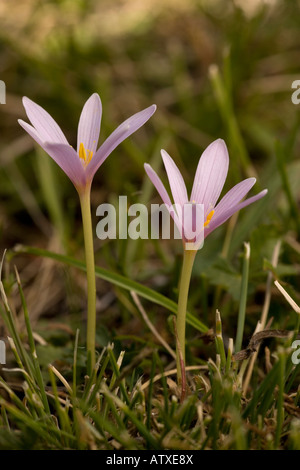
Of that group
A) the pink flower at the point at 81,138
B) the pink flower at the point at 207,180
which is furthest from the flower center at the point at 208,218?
the pink flower at the point at 81,138

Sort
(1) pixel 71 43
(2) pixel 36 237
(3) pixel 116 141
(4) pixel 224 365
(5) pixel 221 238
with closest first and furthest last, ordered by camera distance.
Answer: (3) pixel 116 141 < (4) pixel 224 365 < (5) pixel 221 238 < (2) pixel 36 237 < (1) pixel 71 43

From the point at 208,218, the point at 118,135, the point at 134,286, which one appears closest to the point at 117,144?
the point at 118,135

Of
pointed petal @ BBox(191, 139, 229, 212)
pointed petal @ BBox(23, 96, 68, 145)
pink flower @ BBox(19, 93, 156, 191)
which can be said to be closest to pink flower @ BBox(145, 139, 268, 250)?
pointed petal @ BBox(191, 139, 229, 212)

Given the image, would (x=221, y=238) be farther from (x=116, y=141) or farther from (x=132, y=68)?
(x=132, y=68)

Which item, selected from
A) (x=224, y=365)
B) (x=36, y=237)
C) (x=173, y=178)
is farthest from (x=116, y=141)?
(x=36, y=237)

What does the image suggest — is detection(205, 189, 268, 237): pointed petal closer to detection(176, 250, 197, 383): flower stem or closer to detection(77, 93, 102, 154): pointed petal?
detection(176, 250, 197, 383): flower stem

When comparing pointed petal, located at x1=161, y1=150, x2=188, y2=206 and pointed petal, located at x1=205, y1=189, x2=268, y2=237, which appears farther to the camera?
pointed petal, located at x1=161, y1=150, x2=188, y2=206

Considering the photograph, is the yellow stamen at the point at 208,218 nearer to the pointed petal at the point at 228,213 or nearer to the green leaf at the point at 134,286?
the pointed petal at the point at 228,213
